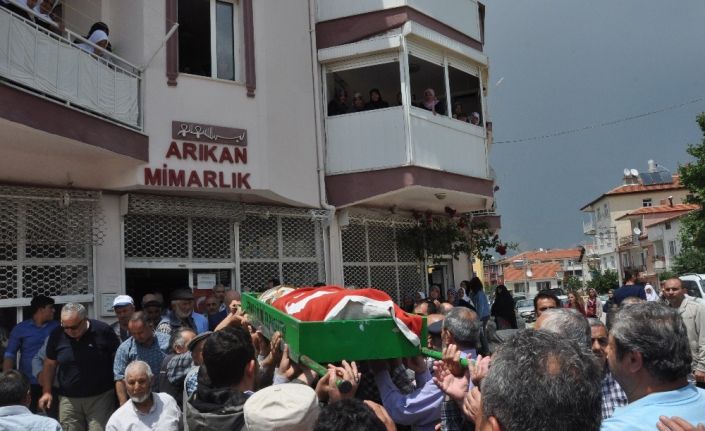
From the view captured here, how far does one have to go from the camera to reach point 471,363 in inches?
113

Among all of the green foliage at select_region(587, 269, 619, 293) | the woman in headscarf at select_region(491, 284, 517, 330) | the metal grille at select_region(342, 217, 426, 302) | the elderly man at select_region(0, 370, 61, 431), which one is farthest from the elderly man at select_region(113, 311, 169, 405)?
the green foliage at select_region(587, 269, 619, 293)

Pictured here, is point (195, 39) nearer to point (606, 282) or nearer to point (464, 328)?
point (464, 328)

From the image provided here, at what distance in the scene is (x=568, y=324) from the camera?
11.6 feet

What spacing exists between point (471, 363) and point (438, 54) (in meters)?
9.62

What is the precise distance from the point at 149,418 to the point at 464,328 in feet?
7.39

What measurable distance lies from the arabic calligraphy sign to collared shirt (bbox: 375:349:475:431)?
6259 mm

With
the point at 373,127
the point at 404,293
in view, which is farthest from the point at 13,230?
the point at 404,293

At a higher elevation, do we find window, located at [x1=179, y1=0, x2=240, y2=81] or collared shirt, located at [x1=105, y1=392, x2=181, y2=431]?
window, located at [x1=179, y1=0, x2=240, y2=81]

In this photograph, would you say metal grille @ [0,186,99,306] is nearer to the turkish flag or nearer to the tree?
the turkish flag

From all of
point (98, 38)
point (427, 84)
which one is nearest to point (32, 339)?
point (98, 38)

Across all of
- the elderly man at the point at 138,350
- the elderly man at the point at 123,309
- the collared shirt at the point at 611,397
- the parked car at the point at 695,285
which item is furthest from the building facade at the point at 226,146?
the parked car at the point at 695,285

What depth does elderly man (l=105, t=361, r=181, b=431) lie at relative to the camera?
160 inches

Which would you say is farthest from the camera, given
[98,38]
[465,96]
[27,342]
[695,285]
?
[695,285]

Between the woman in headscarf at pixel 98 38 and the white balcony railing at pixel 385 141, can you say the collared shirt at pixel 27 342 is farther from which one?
the white balcony railing at pixel 385 141
